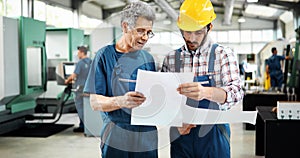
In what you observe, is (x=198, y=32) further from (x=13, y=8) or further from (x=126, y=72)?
(x=13, y=8)

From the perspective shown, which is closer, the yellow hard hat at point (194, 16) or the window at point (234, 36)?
the yellow hard hat at point (194, 16)

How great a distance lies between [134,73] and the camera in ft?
4.82

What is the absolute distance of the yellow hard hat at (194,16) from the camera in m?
1.51

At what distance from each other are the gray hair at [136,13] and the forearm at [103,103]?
298 mm

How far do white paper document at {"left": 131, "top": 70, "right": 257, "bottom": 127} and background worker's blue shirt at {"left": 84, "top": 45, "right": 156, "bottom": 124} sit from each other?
0.33 feet

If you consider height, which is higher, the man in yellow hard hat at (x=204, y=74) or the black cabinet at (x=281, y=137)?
the man in yellow hard hat at (x=204, y=74)

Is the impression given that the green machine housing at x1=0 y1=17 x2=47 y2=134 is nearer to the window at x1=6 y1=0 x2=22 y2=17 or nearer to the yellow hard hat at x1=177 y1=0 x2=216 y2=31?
the window at x1=6 y1=0 x2=22 y2=17

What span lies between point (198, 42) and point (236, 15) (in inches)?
707

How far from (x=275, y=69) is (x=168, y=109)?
955cm

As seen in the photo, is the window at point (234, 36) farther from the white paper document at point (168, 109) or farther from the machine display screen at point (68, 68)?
the white paper document at point (168, 109)

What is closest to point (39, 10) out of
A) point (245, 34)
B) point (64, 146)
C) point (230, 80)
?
point (64, 146)

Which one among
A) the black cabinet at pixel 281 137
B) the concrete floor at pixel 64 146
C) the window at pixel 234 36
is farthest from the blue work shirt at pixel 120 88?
the window at pixel 234 36

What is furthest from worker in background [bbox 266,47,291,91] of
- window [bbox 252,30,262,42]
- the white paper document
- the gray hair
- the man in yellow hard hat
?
the gray hair

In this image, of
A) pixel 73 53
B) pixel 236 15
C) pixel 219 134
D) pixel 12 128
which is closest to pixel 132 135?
pixel 219 134
